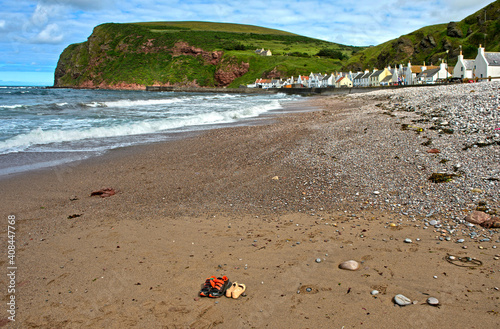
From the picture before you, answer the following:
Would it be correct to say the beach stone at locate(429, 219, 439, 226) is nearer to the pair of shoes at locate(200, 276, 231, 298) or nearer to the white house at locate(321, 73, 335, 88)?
the pair of shoes at locate(200, 276, 231, 298)

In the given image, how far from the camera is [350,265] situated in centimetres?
394

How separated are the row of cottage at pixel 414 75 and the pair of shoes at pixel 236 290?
58885 millimetres

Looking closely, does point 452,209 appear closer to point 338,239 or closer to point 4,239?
point 338,239

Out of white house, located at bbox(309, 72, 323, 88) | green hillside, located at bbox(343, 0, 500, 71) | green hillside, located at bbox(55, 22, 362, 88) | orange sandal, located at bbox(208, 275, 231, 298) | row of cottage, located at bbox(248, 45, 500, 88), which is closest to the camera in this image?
orange sandal, located at bbox(208, 275, 231, 298)

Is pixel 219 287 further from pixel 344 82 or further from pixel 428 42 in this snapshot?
pixel 428 42

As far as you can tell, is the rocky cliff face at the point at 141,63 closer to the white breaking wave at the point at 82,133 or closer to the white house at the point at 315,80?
the white house at the point at 315,80

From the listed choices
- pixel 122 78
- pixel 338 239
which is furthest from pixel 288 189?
pixel 122 78

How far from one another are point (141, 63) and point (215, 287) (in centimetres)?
16023

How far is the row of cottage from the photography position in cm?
4831

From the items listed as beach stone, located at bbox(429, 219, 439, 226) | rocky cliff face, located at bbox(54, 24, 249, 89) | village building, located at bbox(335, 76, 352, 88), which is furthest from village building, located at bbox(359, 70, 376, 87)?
beach stone, located at bbox(429, 219, 439, 226)

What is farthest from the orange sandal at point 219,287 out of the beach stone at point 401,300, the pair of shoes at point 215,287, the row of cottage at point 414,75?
the row of cottage at point 414,75

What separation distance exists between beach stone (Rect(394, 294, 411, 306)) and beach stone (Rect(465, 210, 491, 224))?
2325mm

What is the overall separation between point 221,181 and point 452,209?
4850mm

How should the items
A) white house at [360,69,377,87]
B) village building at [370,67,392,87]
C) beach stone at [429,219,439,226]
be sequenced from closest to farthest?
beach stone at [429,219,439,226] → village building at [370,67,392,87] → white house at [360,69,377,87]
